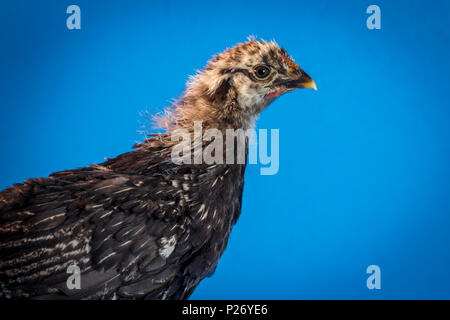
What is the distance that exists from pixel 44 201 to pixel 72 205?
0.15 metres

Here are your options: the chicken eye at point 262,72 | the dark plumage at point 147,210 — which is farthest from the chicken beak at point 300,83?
the chicken eye at point 262,72

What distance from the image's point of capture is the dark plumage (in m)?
2.21

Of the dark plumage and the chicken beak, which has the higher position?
the chicken beak

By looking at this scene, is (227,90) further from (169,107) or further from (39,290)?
(39,290)

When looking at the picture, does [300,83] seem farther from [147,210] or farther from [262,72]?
[147,210]

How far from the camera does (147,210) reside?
243cm

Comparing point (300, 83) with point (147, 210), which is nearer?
point (147, 210)

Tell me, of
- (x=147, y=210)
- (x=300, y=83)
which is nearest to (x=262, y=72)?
(x=300, y=83)

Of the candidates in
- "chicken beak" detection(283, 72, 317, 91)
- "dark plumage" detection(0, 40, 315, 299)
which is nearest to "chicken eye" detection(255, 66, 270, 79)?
"dark plumage" detection(0, 40, 315, 299)

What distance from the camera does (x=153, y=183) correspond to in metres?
2.54

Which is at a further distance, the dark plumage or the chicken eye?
the chicken eye

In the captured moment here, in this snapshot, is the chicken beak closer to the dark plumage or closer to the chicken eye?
the dark plumage

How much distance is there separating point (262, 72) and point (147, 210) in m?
1.15
